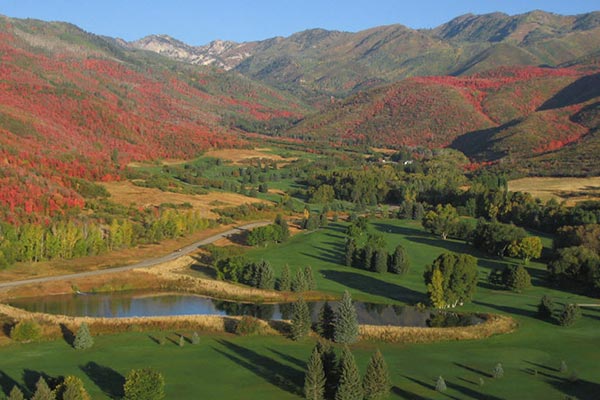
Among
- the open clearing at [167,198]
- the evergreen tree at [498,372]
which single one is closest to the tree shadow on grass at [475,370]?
the evergreen tree at [498,372]

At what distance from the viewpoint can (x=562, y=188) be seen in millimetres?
179625

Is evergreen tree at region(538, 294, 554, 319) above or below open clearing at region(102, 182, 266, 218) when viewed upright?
below

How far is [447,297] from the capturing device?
84.6 meters

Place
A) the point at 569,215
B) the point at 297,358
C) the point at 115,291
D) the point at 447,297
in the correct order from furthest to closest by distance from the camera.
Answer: the point at 569,215, the point at 115,291, the point at 447,297, the point at 297,358

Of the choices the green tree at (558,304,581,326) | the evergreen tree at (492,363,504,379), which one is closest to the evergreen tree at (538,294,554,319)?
the green tree at (558,304,581,326)

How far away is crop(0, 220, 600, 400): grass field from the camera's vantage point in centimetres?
5312

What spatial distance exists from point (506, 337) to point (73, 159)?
6099 inches

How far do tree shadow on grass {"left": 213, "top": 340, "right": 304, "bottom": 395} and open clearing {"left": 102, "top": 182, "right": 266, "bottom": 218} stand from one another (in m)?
89.4

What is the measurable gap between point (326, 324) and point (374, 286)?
2703cm

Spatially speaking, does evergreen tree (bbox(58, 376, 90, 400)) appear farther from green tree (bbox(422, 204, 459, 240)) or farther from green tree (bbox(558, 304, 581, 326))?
green tree (bbox(422, 204, 459, 240))

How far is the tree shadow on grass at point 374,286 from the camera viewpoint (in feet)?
296

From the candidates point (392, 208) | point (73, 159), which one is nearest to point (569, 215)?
point (392, 208)

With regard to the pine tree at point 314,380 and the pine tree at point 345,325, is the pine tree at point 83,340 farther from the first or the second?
the pine tree at point 314,380

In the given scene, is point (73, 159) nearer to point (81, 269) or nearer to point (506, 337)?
point (81, 269)
